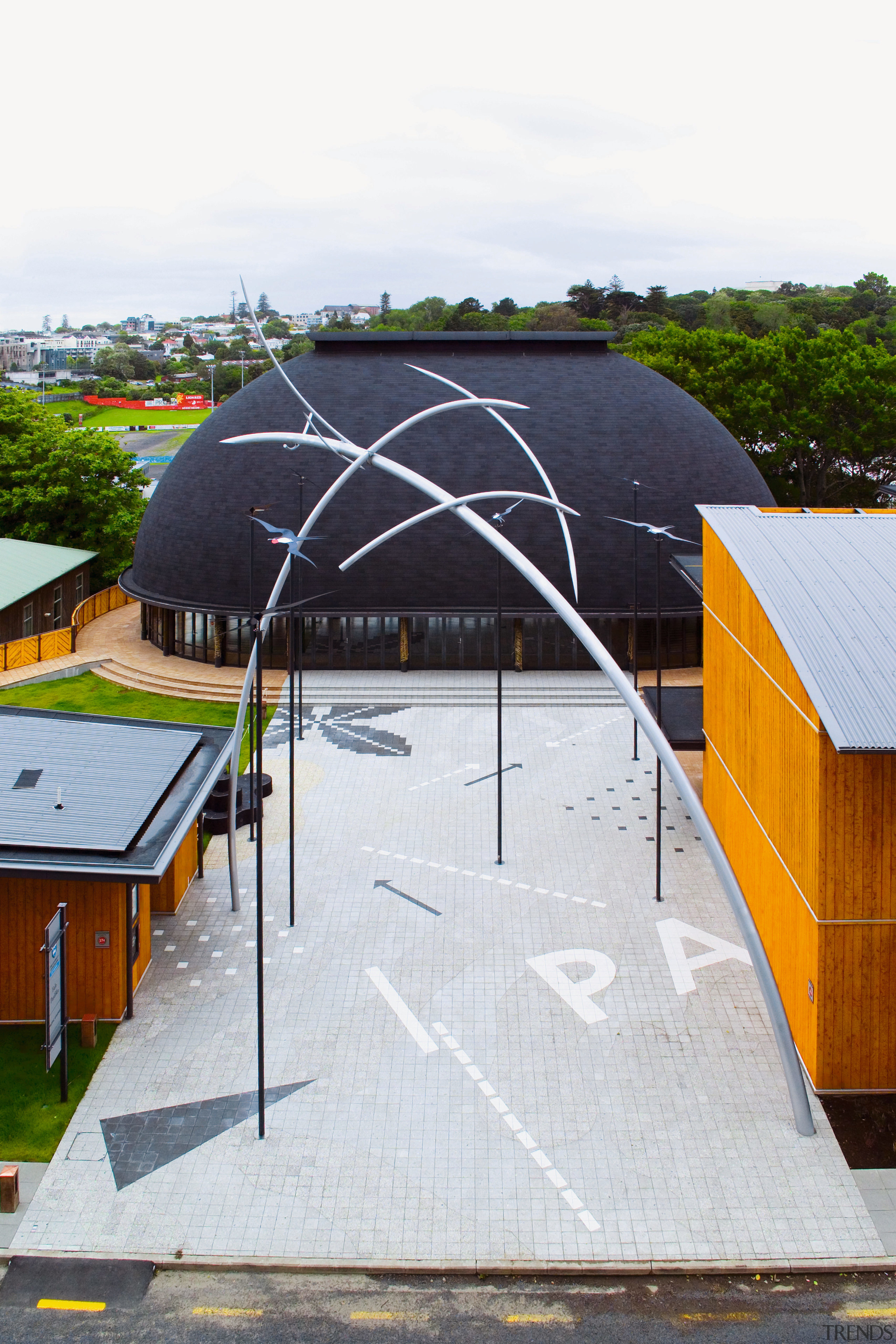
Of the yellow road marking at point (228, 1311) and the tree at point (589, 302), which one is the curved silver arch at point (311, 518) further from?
the tree at point (589, 302)

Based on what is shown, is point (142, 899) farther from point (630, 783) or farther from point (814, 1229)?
point (630, 783)

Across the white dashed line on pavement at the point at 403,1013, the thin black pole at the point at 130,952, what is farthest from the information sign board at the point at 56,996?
the white dashed line on pavement at the point at 403,1013

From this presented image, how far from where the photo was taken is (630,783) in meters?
35.1

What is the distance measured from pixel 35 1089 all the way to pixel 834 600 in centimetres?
1737

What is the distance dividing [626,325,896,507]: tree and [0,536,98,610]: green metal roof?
36.8m

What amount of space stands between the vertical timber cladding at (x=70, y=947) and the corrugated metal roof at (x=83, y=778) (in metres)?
0.98

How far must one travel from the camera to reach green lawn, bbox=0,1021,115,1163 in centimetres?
1848

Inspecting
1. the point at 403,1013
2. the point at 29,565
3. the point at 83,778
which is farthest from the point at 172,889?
the point at 29,565

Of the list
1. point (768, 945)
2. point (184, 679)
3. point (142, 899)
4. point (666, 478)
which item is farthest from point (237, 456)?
point (768, 945)

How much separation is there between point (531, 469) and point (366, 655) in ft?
34.6

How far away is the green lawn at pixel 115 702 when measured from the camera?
1658 inches

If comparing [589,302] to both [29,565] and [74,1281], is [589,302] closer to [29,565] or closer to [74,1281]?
[29,565]

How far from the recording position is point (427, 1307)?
1530cm

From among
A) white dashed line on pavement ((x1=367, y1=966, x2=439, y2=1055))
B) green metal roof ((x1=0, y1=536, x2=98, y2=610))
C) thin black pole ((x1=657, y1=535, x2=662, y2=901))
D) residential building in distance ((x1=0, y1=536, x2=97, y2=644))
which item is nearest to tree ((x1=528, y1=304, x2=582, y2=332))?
residential building in distance ((x1=0, y1=536, x2=97, y2=644))
